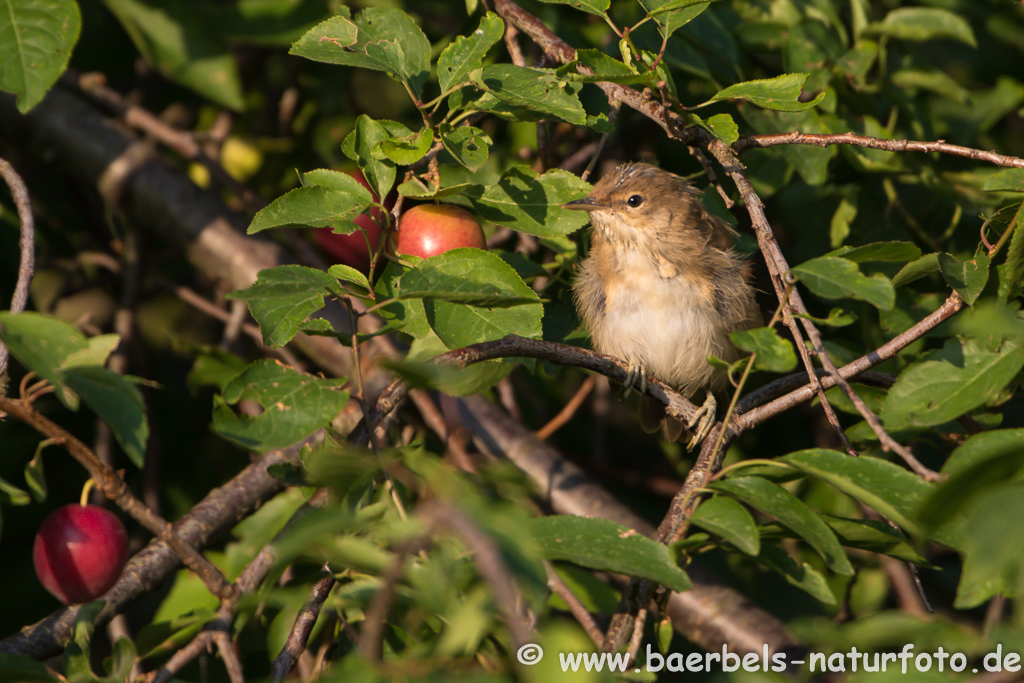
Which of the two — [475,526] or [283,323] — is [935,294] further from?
[475,526]

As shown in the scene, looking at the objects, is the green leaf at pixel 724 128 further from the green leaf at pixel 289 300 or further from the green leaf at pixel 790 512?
the green leaf at pixel 289 300

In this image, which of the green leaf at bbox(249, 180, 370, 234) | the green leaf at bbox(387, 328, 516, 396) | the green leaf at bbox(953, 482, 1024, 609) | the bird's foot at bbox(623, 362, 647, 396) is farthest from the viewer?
the bird's foot at bbox(623, 362, 647, 396)

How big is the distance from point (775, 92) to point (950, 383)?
2.52 feet

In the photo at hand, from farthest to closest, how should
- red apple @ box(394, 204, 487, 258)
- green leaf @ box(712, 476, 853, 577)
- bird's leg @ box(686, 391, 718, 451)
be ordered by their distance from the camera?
bird's leg @ box(686, 391, 718, 451) → red apple @ box(394, 204, 487, 258) → green leaf @ box(712, 476, 853, 577)

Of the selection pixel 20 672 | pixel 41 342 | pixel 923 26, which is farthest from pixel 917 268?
pixel 20 672

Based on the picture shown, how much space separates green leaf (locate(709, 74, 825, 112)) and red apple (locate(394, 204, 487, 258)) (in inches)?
26.5

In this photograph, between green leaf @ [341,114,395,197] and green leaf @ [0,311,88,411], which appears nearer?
green leaf @ [0,311,88,411]

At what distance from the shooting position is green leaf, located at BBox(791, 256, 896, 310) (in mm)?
1544

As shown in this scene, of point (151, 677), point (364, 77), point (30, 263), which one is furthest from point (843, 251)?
point (364, 77)

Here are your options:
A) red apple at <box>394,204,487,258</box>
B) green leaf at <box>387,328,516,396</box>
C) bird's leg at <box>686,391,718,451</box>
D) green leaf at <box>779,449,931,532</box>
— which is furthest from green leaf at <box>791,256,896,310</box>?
bird's leg at <box>686,391,718,451</box>

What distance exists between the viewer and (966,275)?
1.87 metres

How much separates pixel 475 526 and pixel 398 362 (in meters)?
0.35

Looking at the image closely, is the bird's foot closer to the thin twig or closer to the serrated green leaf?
the serrated green leaf

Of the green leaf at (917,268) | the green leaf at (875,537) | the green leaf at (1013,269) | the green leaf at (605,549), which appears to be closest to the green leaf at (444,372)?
the green leaf at (605,549)
